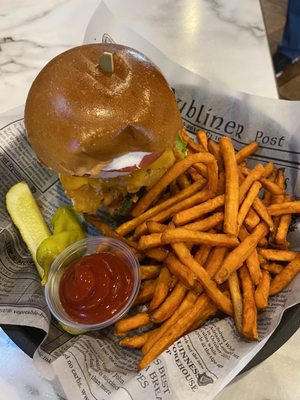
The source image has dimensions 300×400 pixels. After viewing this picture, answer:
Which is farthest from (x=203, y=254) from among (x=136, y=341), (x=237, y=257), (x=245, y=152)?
(x=245, y=152)

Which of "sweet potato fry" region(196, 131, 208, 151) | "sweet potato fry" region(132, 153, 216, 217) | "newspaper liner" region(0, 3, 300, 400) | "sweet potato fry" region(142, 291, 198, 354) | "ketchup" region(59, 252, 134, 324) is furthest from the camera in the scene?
"sweet potato fry" region(196, 131, 208, 151)

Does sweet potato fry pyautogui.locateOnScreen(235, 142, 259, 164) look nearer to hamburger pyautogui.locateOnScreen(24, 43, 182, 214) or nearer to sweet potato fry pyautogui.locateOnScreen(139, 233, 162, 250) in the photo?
hamburger pyautogui.locateOnScreen(24, 43, 182, 214)

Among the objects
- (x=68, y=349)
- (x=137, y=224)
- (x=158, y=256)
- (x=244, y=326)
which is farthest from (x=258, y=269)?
(x=68, y=349)

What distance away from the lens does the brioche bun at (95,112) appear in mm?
1396

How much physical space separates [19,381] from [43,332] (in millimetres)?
162

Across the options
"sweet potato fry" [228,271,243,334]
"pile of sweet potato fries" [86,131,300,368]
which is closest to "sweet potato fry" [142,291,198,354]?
"pile of sweet potato fries" [86,131,300,368]

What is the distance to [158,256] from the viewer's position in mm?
1512

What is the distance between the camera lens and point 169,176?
158cm

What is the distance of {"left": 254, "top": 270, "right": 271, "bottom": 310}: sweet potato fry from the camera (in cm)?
137

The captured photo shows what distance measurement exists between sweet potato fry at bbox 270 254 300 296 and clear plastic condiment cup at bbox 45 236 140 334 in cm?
42

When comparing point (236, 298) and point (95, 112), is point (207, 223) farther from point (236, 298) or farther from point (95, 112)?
point (95, 112)

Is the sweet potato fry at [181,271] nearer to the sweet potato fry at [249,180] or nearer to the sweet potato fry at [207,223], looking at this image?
the sweet potato fry at [207,223]

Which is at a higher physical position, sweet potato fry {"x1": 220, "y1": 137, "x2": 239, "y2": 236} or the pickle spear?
sweet potato fry {"x1": 220, "y1": 137, "x2": 239, "y2": 236}

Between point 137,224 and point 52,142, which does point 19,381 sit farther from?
point 52,142
